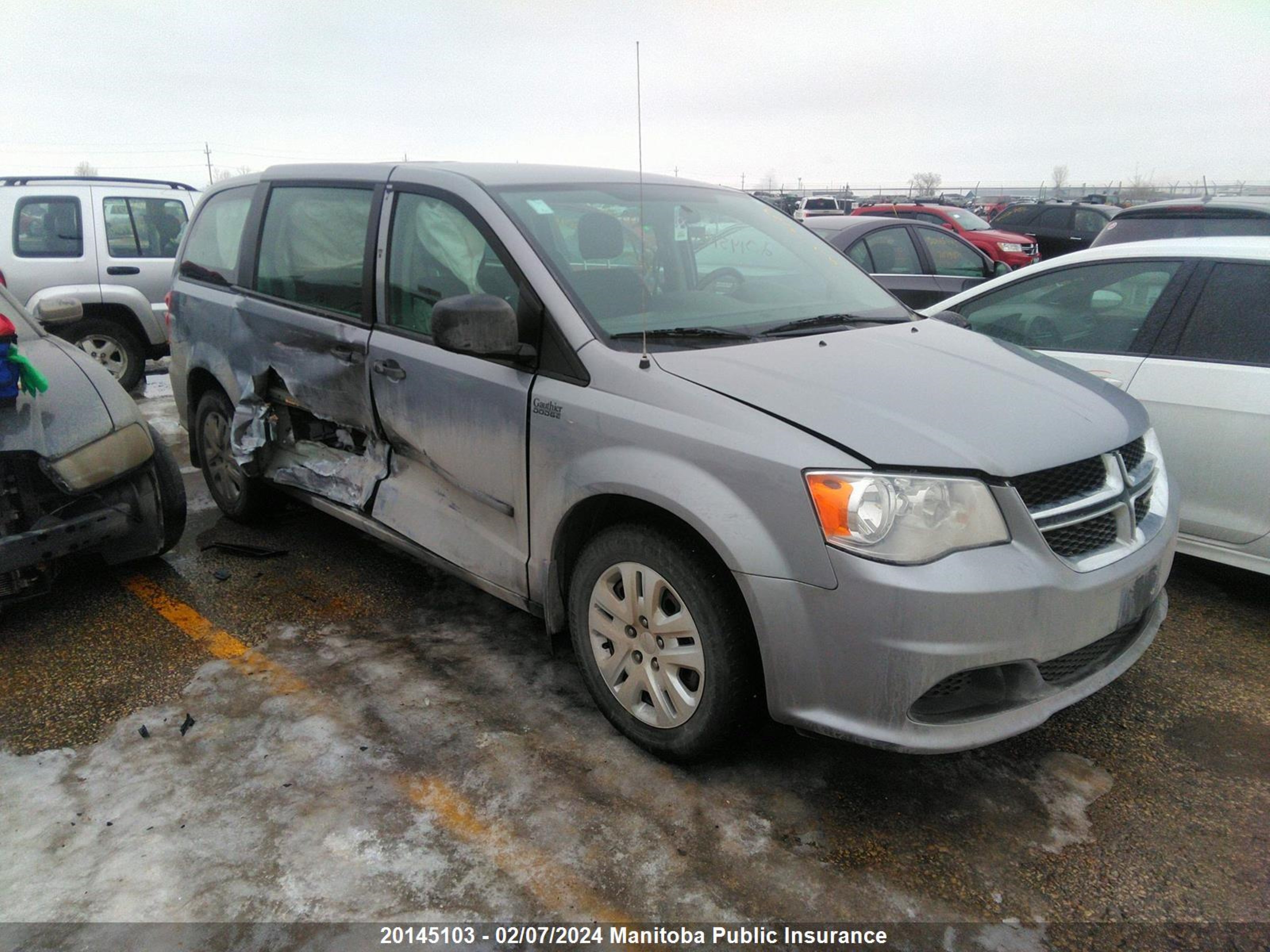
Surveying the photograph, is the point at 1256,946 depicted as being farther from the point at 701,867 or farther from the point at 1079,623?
the point at 701,867

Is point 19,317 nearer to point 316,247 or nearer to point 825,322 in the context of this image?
point 316,247

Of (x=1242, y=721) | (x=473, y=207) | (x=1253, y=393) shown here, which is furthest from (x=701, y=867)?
(x=1253, y=393)

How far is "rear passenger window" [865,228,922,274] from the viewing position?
309 inches

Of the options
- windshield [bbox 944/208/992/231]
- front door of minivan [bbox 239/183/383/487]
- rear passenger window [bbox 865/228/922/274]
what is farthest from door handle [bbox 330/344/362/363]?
windshield [bbox 944/208/992/231]

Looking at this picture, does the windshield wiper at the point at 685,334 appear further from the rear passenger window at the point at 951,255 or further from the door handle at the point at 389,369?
the rear passenger window at the point at 951,255

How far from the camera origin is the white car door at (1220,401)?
3.43 metres

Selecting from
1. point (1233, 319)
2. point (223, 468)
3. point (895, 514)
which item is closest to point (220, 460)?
point (223, 468)

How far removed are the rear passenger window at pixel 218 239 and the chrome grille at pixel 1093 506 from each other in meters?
3.75

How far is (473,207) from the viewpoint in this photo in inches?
122

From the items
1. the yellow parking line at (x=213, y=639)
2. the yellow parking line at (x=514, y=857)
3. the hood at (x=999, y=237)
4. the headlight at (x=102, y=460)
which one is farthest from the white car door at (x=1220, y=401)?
the hood at (x=999, y=237)

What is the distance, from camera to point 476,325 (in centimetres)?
275

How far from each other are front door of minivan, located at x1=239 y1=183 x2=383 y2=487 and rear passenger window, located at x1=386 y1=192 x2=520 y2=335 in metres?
0.15

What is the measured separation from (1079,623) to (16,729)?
331 centimetres

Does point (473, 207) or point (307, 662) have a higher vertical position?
point (473, 207)
